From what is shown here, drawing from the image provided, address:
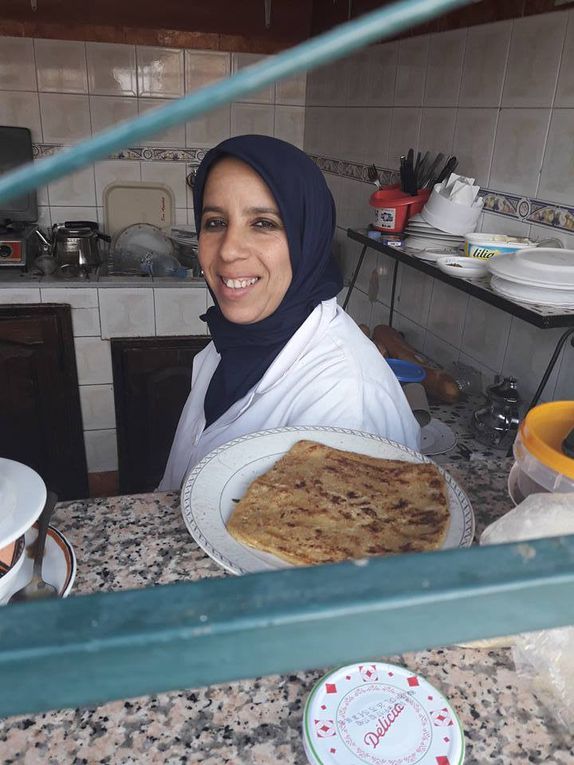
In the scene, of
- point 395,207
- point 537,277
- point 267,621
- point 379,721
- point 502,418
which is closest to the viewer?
point 267,621

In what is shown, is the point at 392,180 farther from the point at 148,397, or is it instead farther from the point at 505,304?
the point at 148,397

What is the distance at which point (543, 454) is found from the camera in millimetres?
670

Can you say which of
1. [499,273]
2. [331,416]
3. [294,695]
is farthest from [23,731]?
[499,273]

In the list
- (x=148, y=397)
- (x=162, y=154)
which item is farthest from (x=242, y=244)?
(x=162, y=154)

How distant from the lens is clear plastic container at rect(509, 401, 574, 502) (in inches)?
26.0

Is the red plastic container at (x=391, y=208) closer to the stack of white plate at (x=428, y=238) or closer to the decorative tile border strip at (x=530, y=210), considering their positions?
the stack of white plate at (x=428, y=238)

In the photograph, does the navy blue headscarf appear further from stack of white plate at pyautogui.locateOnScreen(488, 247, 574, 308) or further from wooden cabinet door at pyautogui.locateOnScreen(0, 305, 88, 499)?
wooden cabinet door at pyautogui.locateOnScreen(0, 305, 88, 499)

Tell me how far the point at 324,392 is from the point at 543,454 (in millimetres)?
563

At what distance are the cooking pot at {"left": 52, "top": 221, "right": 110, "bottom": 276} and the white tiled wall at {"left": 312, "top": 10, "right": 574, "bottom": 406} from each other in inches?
49.9

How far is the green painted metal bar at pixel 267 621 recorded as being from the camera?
0.20 metres

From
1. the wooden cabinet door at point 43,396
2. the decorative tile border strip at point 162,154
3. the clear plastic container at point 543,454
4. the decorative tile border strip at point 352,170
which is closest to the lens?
the clear plastic container at point 543,454

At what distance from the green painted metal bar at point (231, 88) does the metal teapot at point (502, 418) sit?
1.46m

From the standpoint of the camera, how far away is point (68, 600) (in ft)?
0.69

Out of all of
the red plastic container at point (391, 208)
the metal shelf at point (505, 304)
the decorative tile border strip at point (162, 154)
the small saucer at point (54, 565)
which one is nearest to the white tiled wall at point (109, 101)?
the decorative tile border strip at point (162, 154)
